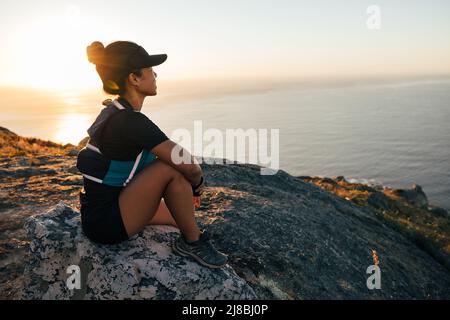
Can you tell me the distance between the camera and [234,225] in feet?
25.7

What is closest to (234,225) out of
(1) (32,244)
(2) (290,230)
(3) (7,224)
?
(2) (290,230)

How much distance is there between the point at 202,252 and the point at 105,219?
1401 mm

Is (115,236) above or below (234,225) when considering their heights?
above

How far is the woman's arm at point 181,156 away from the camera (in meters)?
4.55

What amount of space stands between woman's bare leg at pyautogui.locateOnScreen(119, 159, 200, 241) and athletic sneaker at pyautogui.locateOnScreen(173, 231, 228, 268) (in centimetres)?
20

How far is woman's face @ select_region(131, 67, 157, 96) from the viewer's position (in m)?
4.82

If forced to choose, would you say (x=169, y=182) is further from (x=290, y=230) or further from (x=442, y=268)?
(x=442, y=268)

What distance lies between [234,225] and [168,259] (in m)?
3.05

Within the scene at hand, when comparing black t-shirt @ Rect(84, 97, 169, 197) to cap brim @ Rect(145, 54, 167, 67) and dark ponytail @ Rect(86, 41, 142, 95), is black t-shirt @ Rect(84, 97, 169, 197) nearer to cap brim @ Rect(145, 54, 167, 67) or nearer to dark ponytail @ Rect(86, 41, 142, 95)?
dark ponytail @ Rect(86, 41, 142, 95)

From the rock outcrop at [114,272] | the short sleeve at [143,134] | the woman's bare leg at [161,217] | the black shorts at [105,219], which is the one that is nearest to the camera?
the short sleeve at [143,134]

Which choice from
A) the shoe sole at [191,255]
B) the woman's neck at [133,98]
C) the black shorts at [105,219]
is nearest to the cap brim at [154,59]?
the woman's neck at [133,98]

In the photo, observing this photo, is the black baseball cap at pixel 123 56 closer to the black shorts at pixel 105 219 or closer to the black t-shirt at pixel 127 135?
the black t-shirt at pixel 127 135

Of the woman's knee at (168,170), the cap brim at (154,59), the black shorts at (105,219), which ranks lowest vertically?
the black shorts at (105,219)

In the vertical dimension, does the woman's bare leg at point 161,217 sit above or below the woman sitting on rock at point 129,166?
below
